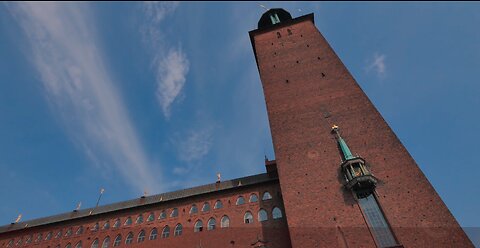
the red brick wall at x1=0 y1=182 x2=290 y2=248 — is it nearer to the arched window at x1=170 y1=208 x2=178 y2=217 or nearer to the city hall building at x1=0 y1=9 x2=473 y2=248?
the city hall building at x1=0 y1=9 x2=473 y2=248

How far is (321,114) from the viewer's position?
25984mm

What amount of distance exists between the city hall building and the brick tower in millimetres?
64

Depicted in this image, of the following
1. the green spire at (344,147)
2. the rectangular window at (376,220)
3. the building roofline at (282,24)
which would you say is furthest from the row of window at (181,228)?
the building roofline at (282,24)

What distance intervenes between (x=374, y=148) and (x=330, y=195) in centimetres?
464

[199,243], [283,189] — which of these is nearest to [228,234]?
[199,243]

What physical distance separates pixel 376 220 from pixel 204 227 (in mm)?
14045

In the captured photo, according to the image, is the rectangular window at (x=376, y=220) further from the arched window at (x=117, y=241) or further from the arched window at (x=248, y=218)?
the arched window at (x=117, y=241)

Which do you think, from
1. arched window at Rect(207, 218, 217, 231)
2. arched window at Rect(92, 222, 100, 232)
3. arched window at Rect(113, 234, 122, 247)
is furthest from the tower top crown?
arched window at Rect(92, 222, 100, 232)

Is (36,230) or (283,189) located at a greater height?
(36,230)

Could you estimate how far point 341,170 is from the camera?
854 inches

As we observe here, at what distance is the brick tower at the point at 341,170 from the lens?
1833cm

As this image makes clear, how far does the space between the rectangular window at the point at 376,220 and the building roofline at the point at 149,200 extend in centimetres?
932

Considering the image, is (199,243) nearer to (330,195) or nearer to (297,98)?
(330,195)

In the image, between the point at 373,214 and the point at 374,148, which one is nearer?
the point at 373,214
